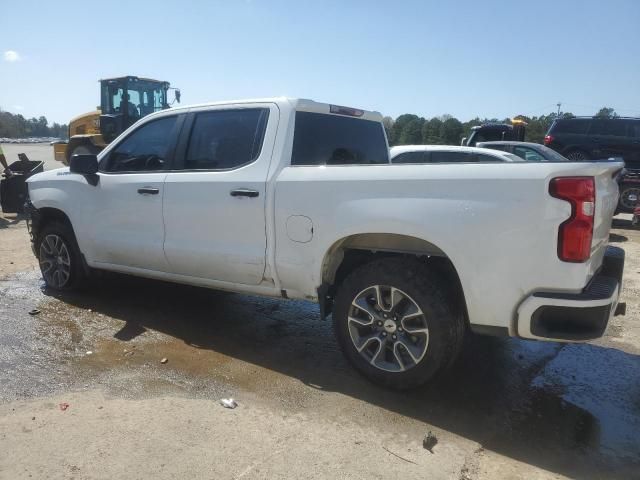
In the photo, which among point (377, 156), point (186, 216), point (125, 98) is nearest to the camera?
point (186, 216)

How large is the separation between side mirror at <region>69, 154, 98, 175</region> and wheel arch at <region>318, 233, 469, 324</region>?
8.79ft

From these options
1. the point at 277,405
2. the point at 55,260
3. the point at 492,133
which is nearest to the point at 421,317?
the point at 277,405

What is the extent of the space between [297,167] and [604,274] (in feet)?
7.18

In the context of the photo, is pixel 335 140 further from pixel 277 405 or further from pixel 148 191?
pixel 277 405

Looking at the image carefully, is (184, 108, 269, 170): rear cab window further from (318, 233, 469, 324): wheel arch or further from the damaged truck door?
(318, 233, 469, 324): wheel arch

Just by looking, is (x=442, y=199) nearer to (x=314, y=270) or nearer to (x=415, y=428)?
(x=314, y=270)

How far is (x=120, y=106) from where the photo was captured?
55.6ft

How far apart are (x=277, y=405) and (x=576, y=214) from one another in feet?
6.97

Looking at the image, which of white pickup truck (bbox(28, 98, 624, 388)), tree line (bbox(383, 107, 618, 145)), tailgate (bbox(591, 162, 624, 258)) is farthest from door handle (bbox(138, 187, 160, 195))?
tree line (bbox(383, 107, 618, 145))

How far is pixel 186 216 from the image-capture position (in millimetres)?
4246

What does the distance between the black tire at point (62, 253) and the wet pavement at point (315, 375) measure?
24cm

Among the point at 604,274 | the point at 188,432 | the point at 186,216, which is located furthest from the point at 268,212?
the point at 604,274

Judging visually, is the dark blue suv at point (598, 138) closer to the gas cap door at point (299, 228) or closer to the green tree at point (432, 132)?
the gas cap door at point (299, 228)

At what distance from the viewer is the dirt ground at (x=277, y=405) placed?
273 cm
